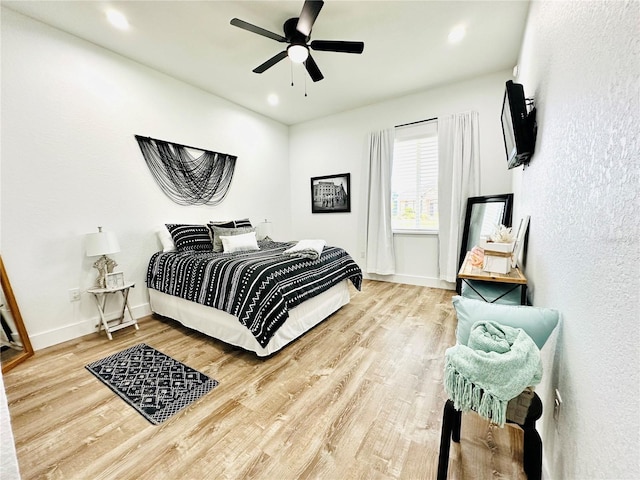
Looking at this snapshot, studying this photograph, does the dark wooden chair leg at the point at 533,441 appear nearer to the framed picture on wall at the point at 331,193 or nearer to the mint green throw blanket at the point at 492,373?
the mint green throw blanket at the point at 492,373

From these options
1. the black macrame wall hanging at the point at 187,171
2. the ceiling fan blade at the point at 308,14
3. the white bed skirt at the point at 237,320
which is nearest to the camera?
the ceiling fan blade at the point at 308,14

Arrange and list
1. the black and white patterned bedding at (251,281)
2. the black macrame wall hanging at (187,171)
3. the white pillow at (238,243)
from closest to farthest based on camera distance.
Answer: the black and white patterned bedding at (251,281) → the white pillow at (238,243) → the black macrame wall hanging at (187,171)

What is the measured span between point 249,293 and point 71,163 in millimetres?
2355

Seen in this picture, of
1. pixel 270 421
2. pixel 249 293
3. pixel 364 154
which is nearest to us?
pixel 270 421

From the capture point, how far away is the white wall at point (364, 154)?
352 centimetres

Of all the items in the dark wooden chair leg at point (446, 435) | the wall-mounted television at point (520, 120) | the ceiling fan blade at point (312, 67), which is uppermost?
the ceiling fan blade at point (312, 67)

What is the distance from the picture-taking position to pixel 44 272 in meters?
2.48

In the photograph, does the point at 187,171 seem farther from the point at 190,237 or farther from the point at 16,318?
the point at 16,318

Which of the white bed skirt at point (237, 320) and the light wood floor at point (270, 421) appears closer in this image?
the light wood floor at point (270, 421)

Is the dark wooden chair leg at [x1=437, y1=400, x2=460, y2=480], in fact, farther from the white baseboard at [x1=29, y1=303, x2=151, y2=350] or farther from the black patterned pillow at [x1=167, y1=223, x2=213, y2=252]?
the white baseboard at [x1=29, y1=303, x2=151, y2=350]

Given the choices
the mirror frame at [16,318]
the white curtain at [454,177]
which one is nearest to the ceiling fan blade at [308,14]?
the white curtain at [454,177]

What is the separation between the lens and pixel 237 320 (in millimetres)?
2271

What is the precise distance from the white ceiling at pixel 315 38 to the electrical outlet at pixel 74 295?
2.59 meters

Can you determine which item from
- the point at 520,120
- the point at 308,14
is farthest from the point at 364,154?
the point at 520,120
